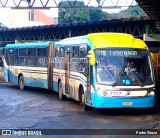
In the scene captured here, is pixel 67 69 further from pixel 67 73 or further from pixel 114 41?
pixel 114 41

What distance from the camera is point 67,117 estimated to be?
1326 cm

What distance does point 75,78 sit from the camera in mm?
15852

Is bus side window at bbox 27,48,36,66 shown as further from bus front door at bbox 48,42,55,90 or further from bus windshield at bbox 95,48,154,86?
bus windshield at bbox 95,48,154,86

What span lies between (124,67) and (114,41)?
4.01ft

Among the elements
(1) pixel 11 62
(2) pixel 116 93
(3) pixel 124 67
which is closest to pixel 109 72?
(3) pixel 124 67

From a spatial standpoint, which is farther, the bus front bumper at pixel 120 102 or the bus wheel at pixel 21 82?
the bus wheel at pixel 21 82

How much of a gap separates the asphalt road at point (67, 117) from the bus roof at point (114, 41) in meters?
2.33

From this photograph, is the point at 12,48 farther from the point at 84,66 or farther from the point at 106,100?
the point at 106,100

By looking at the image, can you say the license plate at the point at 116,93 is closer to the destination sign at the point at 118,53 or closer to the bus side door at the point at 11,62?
the destination sign at the point at 118,53

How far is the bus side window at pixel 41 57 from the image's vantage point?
21141 millimetres

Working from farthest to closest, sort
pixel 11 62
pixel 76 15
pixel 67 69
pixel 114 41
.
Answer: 1. pixel 76 15
2. pixel 11 62
3. pixel 67 69
4. pixel 114 41

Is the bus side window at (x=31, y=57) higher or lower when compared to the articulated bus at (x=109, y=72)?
lower

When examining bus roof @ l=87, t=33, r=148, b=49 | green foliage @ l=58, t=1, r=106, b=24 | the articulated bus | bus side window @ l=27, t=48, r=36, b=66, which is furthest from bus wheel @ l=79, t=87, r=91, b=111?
green foliage @ l=58, t=1, r=106, b=24

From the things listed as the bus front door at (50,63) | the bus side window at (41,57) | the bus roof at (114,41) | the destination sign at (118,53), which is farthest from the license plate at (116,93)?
the bus side window at (41,57)
